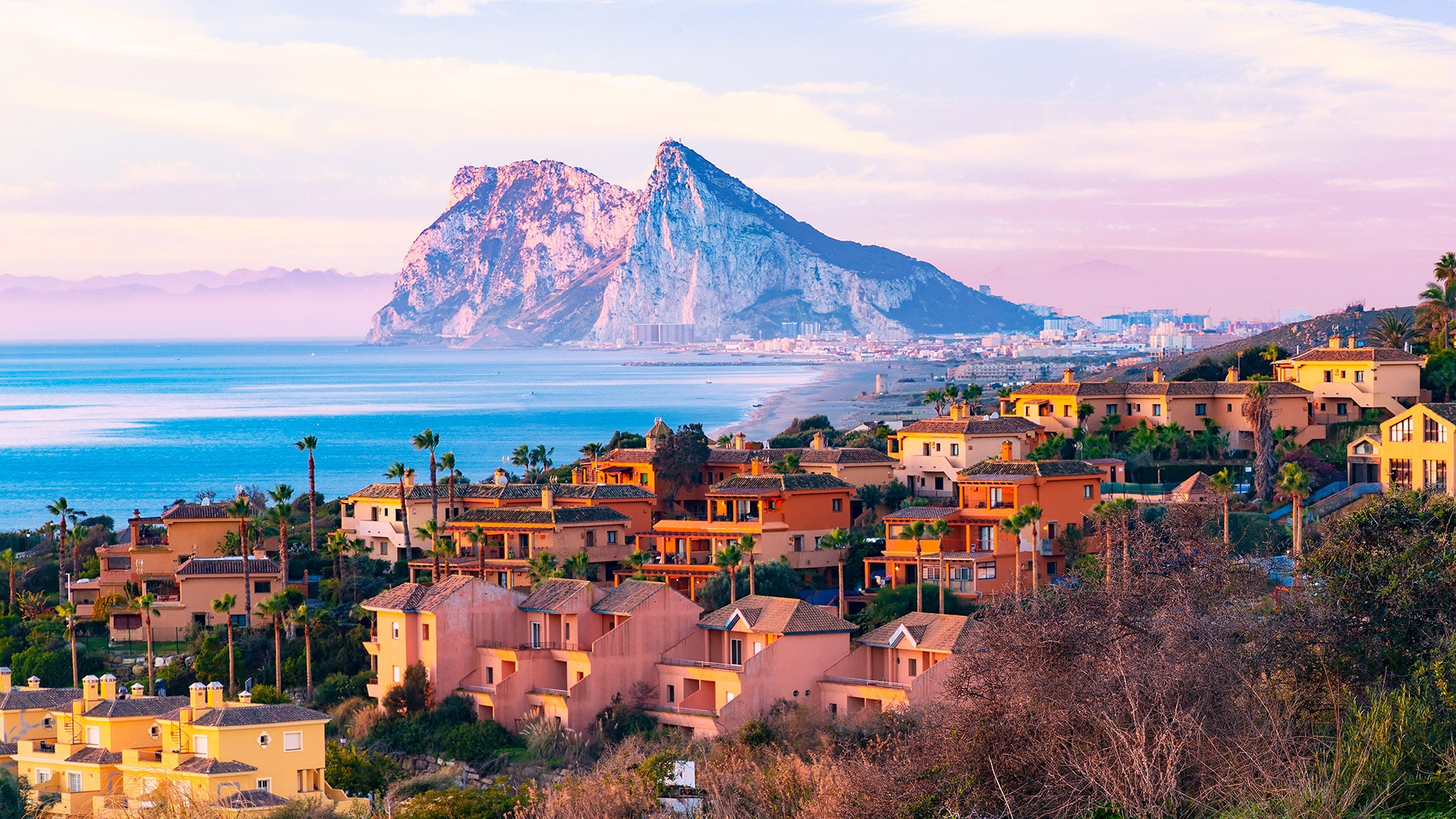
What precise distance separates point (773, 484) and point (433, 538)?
9.22 meters

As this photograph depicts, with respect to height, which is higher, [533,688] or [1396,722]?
[1396,722]

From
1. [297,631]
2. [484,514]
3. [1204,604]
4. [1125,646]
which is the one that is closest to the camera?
[1125,646]

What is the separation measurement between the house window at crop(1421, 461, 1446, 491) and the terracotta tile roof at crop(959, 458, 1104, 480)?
8509 mm

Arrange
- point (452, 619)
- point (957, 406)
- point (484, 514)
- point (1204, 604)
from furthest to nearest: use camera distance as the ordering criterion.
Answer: point (957, 406), point (484, 514), point (452, 619), point (1204, 604)

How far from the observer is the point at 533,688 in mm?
38094

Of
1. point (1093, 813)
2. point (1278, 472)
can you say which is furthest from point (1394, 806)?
point (1278, 472)

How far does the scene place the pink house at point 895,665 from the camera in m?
34.8

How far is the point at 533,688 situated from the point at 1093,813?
71.7 ft

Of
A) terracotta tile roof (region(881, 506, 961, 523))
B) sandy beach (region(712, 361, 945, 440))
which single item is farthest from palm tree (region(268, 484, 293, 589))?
sandy beach (region(712, 361, 945, 440))

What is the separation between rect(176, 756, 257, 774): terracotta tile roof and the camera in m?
28.8

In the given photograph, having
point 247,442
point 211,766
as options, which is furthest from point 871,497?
point 247,442

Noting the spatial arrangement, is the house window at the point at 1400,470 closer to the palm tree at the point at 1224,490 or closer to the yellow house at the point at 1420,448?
the yellow house at the point at 1420,448

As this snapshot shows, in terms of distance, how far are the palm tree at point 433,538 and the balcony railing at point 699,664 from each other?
957 centimetres

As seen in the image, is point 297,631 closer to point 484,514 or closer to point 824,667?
point 484,514
